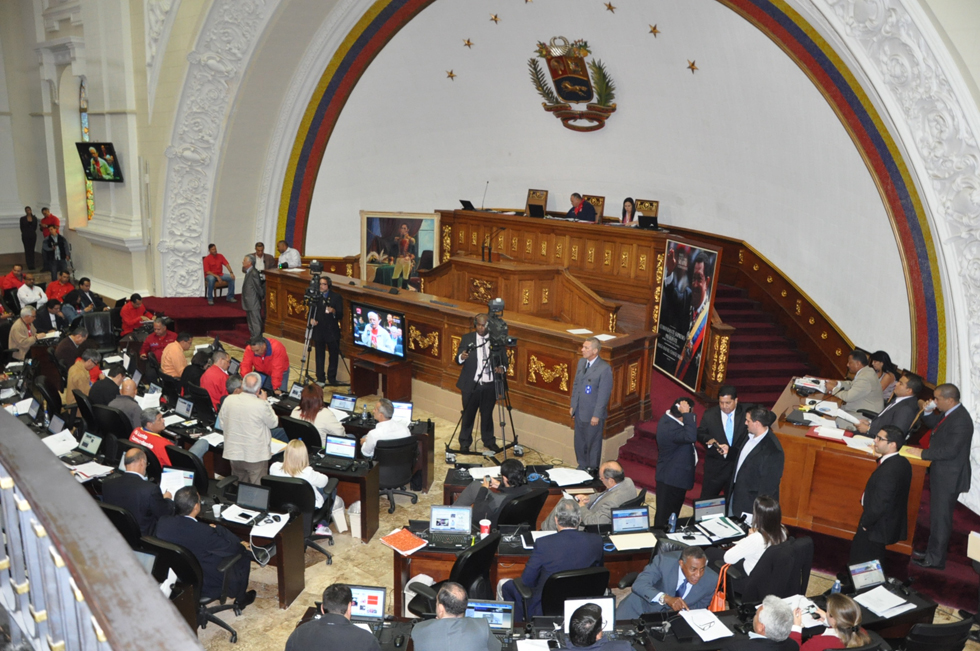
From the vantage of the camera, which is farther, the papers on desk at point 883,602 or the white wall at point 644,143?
the white wall at point 644,143

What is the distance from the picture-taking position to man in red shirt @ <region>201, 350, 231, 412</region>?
7.64 m

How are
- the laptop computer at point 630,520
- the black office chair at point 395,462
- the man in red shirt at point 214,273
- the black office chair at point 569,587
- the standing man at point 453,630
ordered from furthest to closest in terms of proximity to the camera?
the man in red shirt at point 214,273
the black office chair at point 395,462
the laptop computer at point 630,520
the black office chair at point 569,587
the standing man at point 453,630

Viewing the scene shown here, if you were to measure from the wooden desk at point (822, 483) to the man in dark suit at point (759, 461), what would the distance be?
0.69 metres

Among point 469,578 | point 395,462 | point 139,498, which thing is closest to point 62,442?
point 139,498

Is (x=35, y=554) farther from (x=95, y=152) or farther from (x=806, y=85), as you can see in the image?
(x=95, y=152)

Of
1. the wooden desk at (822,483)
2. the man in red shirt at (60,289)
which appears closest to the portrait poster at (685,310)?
the wooden desk at (822,483)

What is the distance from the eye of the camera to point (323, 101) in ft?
46.0

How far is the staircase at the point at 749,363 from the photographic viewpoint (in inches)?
324

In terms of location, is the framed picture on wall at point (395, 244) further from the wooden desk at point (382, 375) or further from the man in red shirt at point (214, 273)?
the wooden desk at point (382, 375)

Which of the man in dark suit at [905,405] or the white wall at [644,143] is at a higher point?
the white wall at [644,143]

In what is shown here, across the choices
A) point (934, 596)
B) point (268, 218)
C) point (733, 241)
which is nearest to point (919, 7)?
point (934, 596)

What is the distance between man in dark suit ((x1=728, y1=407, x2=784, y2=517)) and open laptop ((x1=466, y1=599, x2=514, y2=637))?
2483 millimetres

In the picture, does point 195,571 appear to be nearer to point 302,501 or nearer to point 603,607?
point 302,501

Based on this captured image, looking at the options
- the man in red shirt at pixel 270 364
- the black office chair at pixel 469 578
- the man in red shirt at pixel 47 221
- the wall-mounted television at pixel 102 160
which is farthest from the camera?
the man in red shirt at pixel 47 221
